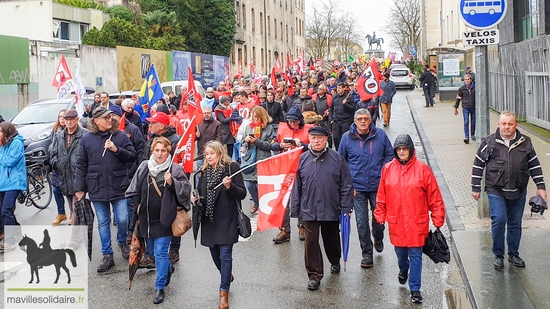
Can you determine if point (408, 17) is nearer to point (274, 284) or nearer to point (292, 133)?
point (292, 133)

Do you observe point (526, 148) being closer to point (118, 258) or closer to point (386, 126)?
point (118, 258)

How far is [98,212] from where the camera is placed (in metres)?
8.17

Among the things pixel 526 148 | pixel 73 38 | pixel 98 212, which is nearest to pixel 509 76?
pixel 526 148

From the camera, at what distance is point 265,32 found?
64750 millimetres

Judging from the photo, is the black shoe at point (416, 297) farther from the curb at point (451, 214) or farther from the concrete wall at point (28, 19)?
the concrete wall at point (28, 19)

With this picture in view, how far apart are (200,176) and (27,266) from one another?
2799 millimetres

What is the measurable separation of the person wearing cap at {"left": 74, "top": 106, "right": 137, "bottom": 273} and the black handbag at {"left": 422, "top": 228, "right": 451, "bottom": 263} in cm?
361

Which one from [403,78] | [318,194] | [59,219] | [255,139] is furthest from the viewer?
[403,78]

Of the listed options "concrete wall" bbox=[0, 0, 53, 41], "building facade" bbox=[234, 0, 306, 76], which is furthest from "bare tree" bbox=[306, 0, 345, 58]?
"concrete wall" bbox=[0, 0, 53, 41]

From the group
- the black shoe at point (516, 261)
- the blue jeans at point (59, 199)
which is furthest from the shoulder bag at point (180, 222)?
the blue jeans at point (59, 199)

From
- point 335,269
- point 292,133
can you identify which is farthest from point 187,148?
→ point 335,269

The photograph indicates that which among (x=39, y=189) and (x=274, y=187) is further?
(x=39, y=189)

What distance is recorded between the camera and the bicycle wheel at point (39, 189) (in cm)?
1186

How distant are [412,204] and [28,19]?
34730mm
